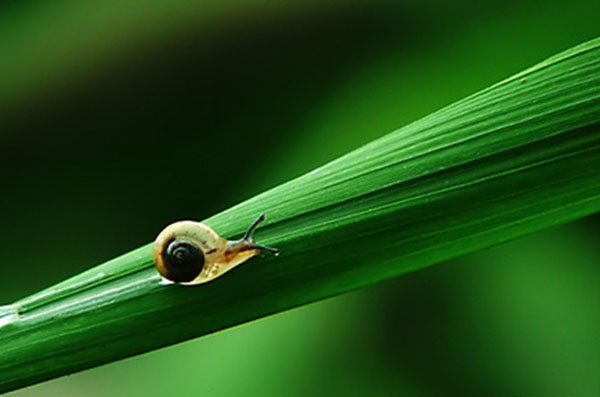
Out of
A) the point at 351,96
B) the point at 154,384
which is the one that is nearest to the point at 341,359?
the point at 154,384

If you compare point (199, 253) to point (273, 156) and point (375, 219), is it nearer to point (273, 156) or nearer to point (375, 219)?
point (375, 219)

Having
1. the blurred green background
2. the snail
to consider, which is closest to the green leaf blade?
the snail

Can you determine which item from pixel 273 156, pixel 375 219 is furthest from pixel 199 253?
pixel 273 156

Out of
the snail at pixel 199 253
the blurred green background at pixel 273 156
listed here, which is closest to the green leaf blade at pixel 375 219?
the snail at pixel 199 253

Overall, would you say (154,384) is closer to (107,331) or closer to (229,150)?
(229,150)

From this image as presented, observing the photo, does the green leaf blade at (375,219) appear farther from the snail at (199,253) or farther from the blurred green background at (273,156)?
the blurred green background at (273,156)

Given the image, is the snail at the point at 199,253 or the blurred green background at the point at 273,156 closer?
the snail at the point at 199,253
